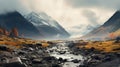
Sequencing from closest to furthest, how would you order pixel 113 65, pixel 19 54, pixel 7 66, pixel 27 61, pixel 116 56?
1. pixel 7 66
2. pixel 113 65
3. pixel 27 61
4. pixel 116 56
5. pixel 19 54

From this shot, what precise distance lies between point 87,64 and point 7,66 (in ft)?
127

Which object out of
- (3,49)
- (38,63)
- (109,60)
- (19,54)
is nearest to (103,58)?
(109,60)

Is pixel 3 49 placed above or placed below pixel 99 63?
above

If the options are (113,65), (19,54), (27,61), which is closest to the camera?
(113,65)

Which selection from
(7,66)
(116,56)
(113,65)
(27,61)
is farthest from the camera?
(116,56)

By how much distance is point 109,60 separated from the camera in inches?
5128

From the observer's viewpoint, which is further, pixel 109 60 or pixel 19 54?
pixel 19 54

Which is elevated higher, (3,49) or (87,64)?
(3,49)

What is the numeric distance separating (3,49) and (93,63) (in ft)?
164

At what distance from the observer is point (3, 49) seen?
484 feet

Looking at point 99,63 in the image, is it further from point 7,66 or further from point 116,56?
point 7,66

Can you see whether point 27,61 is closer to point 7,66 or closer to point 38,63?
point 38,63

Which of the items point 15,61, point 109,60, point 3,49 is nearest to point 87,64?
point 109,60

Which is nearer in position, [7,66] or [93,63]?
[7,66]
